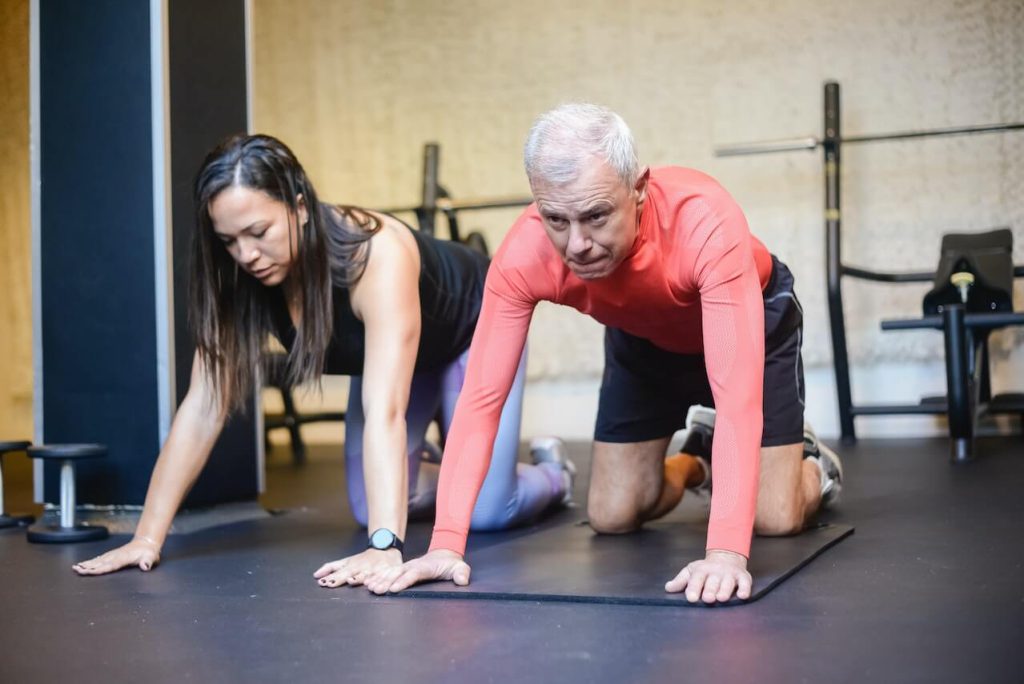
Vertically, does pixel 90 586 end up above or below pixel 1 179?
below

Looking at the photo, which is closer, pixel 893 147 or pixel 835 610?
pixel 835 610

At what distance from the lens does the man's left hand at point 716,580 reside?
5.39 ft

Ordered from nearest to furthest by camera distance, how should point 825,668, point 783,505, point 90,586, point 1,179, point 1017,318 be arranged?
point 825,668, point 90,586, point 783,505, point 1017,318, point 1,179

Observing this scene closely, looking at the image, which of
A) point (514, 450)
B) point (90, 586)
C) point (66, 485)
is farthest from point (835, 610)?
point (66, 485)

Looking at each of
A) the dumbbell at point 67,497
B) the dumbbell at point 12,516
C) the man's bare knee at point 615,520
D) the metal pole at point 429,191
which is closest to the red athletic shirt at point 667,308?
the man's bare knee at point 615,520

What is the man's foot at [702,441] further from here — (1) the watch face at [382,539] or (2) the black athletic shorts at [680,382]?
(1) the watch face at [382,539]

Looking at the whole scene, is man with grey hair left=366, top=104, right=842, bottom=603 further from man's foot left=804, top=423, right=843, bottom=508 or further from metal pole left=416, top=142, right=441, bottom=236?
metal pole left=416, top=142, right=441, bottom=236

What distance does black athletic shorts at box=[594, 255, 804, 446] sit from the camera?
7.50 ft

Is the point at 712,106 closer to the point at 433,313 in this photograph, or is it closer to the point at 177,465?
the point at 433,313

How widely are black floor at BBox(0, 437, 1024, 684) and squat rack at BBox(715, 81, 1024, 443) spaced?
2.12 meters

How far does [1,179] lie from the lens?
19.0ft

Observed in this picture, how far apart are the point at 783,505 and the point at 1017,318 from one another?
200 cm

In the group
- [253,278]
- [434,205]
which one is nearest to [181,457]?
[253,278]

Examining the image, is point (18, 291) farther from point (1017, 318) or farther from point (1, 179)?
point (1017, 318)
